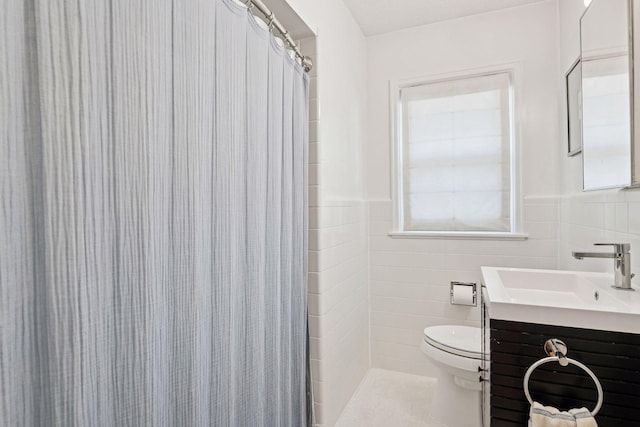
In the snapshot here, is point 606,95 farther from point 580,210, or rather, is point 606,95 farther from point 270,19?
point 270,19

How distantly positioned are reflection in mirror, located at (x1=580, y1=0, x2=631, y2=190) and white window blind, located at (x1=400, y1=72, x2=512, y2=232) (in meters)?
0.68

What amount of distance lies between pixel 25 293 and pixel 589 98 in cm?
218

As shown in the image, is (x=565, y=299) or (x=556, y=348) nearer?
(x=556, y=348)

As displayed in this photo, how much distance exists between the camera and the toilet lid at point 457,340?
1783 millimetres

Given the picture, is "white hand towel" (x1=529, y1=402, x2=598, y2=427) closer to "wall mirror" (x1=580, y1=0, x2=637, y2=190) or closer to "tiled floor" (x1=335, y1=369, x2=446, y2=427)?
"wall mirror" (x1=580, y1=0, x2=637, y2=190)

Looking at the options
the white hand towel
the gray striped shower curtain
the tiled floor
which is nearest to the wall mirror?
the white hand towel

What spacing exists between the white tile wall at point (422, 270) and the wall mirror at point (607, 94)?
69 cm

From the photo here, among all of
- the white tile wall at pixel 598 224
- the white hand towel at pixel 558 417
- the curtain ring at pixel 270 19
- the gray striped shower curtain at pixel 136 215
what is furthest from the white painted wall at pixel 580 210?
the curtain ring at pixel 270 19

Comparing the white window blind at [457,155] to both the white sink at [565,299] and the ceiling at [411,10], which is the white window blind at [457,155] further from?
the white sink at [565,299]

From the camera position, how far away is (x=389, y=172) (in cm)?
260

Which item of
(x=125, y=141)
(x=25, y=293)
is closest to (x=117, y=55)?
(x=125, y=141)

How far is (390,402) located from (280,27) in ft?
7.27

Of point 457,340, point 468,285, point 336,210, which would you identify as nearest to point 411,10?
point 336,210

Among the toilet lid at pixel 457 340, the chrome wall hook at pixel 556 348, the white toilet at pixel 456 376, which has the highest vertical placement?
the chrome wall hook at pixel 556 348
